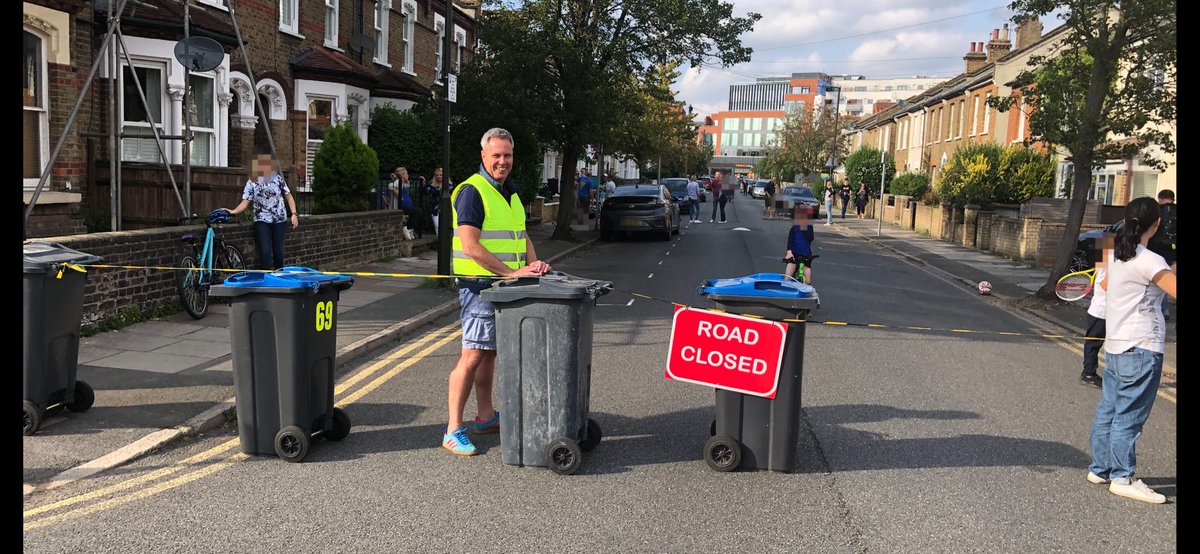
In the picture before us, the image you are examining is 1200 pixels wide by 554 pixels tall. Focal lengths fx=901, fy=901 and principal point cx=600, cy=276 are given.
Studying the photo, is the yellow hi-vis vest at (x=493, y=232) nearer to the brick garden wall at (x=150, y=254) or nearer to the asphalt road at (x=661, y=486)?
the asphalt road at (x=661, y=486)

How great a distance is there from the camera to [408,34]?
1069 inches

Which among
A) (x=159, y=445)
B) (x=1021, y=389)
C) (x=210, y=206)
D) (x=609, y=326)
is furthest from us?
(x=210, y=206)

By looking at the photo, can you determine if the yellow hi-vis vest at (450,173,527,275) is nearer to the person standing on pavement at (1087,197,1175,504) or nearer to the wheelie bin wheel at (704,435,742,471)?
the wheelie bin wheel at (704,435,742,471)

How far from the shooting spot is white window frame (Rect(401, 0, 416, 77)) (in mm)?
26756

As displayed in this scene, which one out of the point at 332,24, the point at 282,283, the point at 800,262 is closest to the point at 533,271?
the point at 282,283

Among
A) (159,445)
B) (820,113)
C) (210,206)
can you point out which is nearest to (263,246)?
(210,206)

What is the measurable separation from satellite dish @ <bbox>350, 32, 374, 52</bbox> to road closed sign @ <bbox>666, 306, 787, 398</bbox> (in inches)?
782

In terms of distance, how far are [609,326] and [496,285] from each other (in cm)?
537

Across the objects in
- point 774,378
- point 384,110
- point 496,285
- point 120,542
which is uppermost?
point 384,110

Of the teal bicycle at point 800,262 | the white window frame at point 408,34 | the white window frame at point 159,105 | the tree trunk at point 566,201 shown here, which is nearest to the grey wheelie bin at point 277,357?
the teal bicycle at point 800,262

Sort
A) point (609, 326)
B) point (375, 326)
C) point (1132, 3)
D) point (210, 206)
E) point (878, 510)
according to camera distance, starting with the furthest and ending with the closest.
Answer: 1. point (210, 206)
2. point (1132, 3)
3. point (609, 326)
4. point (375, 326)
5. point (878, 510)

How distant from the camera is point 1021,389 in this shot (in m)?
7.84
